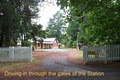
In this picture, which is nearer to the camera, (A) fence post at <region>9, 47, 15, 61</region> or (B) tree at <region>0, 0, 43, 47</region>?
(A) fence post at <region>9, 47, 15, 61</region>

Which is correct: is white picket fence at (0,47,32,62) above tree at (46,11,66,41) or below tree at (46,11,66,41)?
below

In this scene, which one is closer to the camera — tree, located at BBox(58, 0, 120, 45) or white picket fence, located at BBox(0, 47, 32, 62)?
tree, located at BBox(58, 0, 120, 45)

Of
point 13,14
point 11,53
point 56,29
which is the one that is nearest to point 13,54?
point 11,53

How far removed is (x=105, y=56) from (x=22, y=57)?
6696 millimetres

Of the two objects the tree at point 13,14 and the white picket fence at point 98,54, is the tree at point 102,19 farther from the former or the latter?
the tree at point 13,14

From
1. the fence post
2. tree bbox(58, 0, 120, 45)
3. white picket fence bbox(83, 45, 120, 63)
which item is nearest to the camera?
tree bbox(58, 0, 120, 45)

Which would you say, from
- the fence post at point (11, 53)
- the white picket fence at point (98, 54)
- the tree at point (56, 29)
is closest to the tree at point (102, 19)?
the white picket fence at point (98, 54)

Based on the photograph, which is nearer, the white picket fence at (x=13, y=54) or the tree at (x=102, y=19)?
the tree at (x=102, y=19)

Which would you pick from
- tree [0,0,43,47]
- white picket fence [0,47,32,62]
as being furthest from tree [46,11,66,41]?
white picket fence [0,47,32,62]

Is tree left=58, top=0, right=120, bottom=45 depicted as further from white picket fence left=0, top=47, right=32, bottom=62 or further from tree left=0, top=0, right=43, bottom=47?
tree left=0, top=0, right=43, bottom=47

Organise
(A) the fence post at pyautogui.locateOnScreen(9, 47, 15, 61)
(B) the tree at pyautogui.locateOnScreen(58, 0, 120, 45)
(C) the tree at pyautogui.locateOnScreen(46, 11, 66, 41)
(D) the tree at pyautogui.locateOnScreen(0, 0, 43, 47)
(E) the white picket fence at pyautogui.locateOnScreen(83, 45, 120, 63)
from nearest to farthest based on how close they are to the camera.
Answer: (B) the tree at pyautogui.locateOnScreen(58, 0, 120, 45) → (E) the white picket fence at pyautogui.locateOnScreen(83, 45, 120, 63) → (A) the fence post at pyautogui.locateOnScreen(9, 47, 15, 61) → (D) the tree at pyautogui.locateOnScreen(0, 0, 43, 47) → (C) the tree at pyautogui.locateOnScreen(46, 11, 66, 41)

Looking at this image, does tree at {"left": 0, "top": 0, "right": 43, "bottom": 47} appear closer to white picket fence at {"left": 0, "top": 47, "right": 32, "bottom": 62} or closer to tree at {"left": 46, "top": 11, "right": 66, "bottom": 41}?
white picket fence at {"left": 0, "top": 47, "right": 32, "bottom": 62}

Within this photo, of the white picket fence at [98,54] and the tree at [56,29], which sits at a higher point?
the tree at [56,29]

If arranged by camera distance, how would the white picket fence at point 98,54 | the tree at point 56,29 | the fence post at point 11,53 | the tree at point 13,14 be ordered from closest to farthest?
1. the white picket fence at point 98,54
2. the fence post at point 11,53
3. the tree at point 13,14
4. the tree at point 56,29
